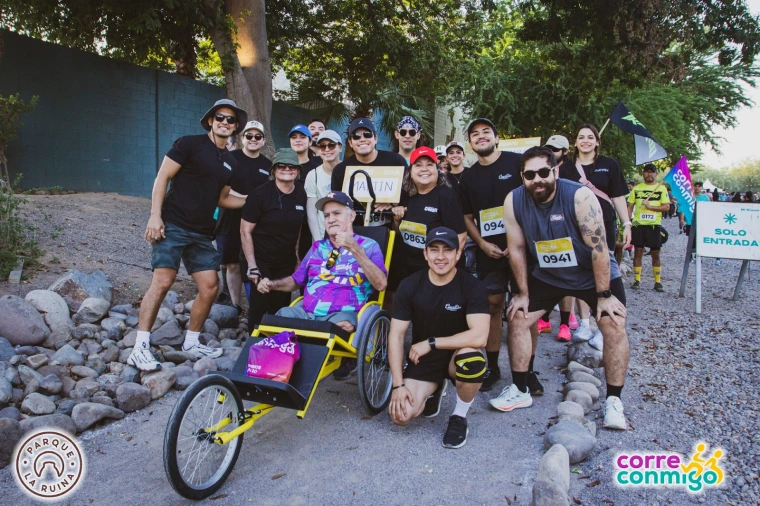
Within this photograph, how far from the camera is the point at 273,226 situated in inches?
197

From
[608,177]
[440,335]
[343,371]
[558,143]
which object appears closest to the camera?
[440,335]

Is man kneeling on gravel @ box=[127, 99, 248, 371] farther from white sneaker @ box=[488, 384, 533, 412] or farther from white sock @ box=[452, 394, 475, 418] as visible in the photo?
white sneaker @ box=[488, 384, 533, 412]

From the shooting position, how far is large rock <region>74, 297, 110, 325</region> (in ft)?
16.7

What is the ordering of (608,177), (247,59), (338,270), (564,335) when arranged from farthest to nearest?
(247,59) < (564,335) < (608,177) < (338,270)

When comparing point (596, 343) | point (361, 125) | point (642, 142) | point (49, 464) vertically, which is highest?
point (642, 142)

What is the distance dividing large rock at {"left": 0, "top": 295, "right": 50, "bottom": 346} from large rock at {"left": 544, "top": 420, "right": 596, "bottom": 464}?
409 cm

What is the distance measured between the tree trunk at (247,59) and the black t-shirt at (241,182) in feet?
12.9

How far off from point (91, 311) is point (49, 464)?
2140 mm

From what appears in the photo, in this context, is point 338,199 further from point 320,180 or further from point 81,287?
point 81,287

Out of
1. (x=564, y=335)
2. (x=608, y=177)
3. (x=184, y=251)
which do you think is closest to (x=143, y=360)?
(x=184, y=251)

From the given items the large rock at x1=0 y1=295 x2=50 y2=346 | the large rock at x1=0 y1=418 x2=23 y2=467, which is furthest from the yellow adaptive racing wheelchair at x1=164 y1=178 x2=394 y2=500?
the large rock at x1=0 y1=295 x2=50 y2=346

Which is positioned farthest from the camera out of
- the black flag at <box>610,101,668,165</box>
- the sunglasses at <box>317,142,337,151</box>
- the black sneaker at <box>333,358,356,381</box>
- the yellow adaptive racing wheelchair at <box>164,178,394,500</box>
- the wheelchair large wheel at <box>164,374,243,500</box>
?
the black flag at <box>610,101,668,165</box>

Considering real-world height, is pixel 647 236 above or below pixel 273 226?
below

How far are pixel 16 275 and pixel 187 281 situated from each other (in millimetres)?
1811
